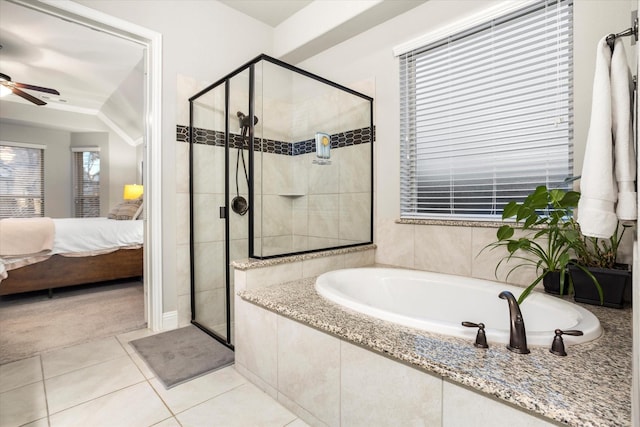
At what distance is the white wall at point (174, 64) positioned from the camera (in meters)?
2.32

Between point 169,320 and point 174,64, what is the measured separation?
6.31ft

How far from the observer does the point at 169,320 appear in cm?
239

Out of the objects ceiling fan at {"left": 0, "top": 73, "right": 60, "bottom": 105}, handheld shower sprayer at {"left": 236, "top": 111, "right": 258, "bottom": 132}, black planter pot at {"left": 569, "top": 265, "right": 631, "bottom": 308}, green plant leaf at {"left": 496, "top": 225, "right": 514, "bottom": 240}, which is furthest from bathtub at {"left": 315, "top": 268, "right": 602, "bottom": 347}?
ceiling fan at {"left": 0, "top": 73, "right": 60, "bottom": 105}

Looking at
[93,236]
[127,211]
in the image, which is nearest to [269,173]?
A: [93,236]

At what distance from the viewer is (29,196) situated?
5.64 metres

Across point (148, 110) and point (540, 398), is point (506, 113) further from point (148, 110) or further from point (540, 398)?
point (148, 110)

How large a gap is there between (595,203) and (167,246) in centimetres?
244

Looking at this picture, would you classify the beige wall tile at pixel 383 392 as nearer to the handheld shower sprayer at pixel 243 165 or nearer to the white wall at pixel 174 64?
the handheld shower sprayer at pixel 243 165

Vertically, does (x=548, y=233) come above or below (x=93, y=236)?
above

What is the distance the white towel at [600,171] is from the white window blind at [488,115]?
2.37 ft

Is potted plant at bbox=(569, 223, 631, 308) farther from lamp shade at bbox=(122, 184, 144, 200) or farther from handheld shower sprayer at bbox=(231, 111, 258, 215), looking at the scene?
lamp shade at bbox=(122, 184, 144, 200)

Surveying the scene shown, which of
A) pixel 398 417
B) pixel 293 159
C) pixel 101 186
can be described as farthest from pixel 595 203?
pixel 101 186

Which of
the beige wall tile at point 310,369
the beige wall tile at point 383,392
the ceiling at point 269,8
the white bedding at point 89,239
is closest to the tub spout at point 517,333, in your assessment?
the beige wall tile at point 383,392

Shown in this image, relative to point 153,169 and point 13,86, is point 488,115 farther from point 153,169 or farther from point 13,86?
point 13,86
